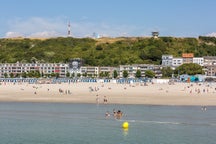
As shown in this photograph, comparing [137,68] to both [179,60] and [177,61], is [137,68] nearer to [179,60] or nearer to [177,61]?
[177,61]

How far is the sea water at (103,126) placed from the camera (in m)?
21.6

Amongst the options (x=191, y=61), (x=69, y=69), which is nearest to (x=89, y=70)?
(x=69, y=69)

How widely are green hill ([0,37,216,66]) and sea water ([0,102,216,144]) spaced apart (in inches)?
4247

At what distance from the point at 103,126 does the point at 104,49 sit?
140243 mm

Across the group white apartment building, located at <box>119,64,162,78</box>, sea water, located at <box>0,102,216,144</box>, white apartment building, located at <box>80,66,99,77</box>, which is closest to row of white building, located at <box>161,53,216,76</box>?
white apartment building, located at <box>119,64,162,78</box>

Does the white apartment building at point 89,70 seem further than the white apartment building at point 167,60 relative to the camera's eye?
No

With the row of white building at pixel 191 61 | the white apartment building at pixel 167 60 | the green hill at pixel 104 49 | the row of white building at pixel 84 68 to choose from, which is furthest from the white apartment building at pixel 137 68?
the white apartment building at pixel 167 60

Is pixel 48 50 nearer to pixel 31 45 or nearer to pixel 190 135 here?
pixel 31 45

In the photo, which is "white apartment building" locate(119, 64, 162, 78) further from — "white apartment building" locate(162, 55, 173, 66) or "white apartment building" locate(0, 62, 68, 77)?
"white apartment building" locate(0, 62, 68, 77)

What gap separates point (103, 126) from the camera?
1005 inches

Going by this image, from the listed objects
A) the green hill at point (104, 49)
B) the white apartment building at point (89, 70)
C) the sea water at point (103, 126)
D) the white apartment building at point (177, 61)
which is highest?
the green hill at point (104, 49)

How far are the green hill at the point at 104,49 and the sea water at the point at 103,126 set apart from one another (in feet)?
354

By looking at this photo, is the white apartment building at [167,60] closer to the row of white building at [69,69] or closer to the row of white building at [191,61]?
the row of white building at [191,61]

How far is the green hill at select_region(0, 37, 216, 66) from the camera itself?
5940 inches
